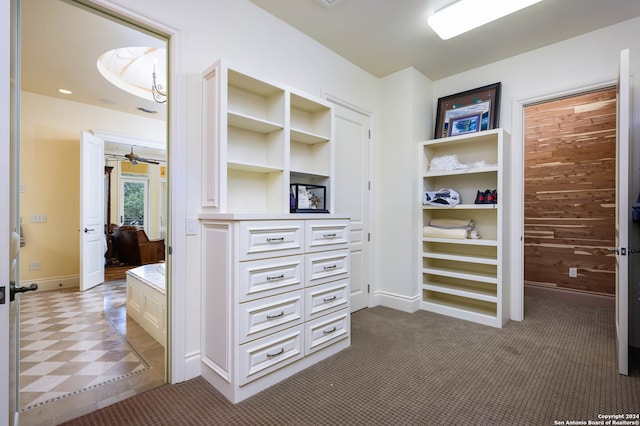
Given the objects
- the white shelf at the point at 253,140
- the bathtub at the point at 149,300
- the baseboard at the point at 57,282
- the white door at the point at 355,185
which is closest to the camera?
the white shelf at the point at 253,140

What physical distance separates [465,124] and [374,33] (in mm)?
1430

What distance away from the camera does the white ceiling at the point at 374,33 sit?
2.39 metres

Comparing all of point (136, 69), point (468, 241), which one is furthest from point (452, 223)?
point (136, 69)

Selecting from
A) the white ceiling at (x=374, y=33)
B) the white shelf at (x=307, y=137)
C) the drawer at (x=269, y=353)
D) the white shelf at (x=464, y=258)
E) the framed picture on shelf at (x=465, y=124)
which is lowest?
the drawer at (x=269, y=353)

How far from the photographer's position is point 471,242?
309 centimetres

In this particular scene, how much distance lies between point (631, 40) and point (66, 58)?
542 cm

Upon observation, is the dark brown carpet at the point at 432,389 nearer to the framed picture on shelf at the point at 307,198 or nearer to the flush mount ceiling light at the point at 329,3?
the framed picture on shelf at the point at 307,198

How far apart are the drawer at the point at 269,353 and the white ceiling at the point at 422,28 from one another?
2.50 m

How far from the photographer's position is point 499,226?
2936 millimetres

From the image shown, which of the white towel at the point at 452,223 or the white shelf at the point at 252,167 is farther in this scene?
the white towel at the point at 452,223

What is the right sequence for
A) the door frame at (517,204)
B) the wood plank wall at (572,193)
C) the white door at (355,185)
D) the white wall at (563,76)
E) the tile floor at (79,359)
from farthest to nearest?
the wood plank wall at (572,193), the white door at (355,185), the door frame at (517,204), the white wall at (563,76), the tile floor at (79,359)

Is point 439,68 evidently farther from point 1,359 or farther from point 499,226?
point 1,359

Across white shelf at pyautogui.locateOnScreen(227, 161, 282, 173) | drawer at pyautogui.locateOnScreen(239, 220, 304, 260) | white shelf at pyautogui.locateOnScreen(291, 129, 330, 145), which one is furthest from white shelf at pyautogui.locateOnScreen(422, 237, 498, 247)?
white shelf at pyautogui.locateOnScreen(227, 161, 282, 173)

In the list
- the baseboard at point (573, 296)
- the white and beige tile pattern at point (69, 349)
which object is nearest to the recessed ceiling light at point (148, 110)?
the white and beige tile pattern at point (69, 349)
